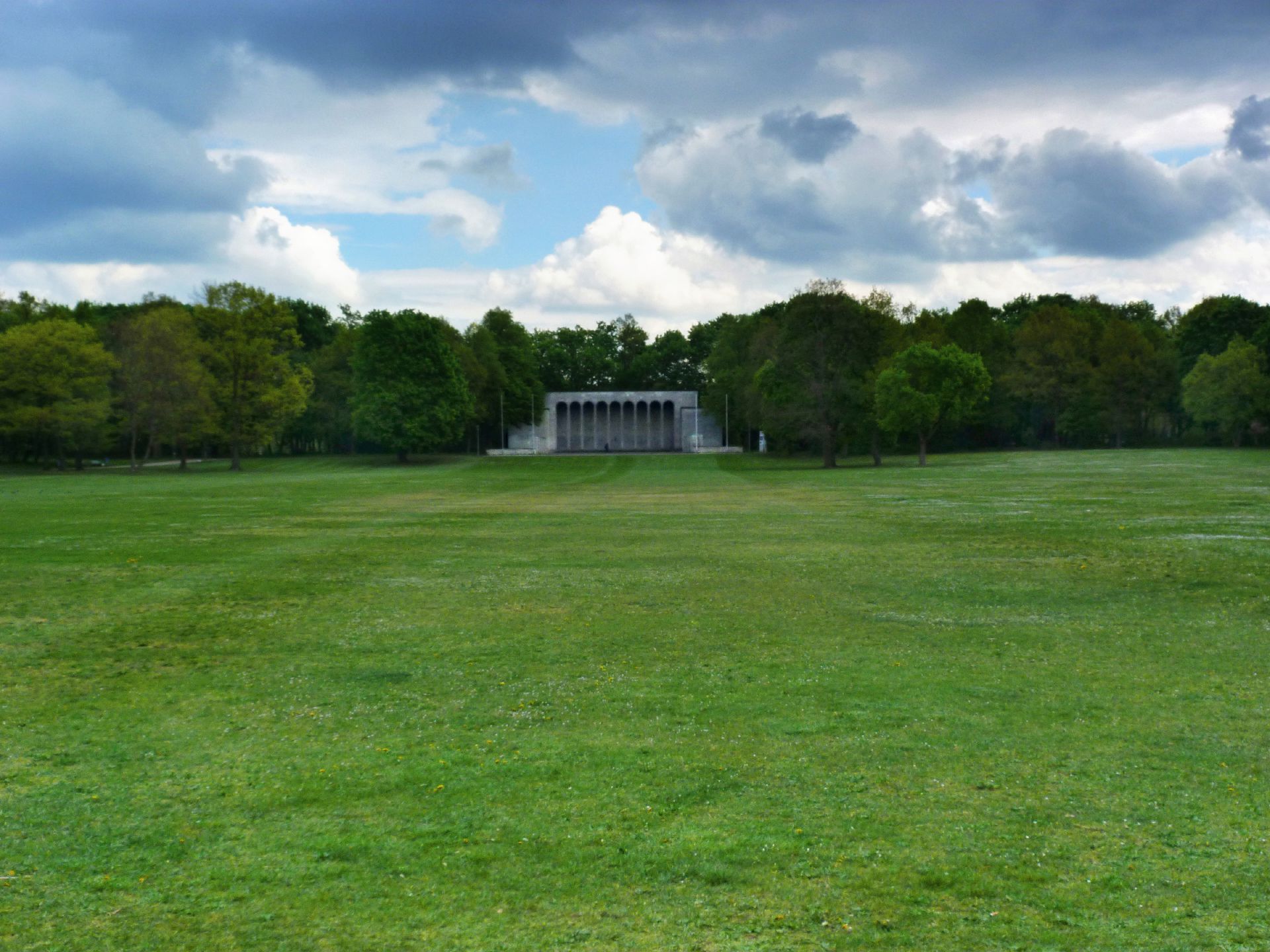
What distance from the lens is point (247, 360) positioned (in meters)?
83.0

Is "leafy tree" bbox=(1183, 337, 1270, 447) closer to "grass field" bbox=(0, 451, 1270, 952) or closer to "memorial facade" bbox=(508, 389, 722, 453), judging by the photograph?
"memorial facade" bbox=(508, 389, 722, 453)

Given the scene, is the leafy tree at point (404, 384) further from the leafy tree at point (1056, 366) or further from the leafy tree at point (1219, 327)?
the leafy tree at point (1219, 327)

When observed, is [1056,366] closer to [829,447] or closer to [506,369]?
[829,447]

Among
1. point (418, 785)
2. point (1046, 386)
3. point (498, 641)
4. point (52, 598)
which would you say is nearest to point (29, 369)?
point (52, 598)

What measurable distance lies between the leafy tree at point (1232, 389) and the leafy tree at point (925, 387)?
27889 mm


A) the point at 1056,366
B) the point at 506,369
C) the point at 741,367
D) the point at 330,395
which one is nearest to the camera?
the point at 1056,366

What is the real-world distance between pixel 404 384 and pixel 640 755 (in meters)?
91.3

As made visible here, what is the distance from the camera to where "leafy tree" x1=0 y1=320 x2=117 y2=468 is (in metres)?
77.9

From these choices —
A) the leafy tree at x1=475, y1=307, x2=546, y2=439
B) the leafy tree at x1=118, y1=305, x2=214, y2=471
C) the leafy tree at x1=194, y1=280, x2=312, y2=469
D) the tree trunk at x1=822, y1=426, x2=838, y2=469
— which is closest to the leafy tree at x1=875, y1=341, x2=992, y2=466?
the tree trunk at x1=822, y1=426, x2=838, y2=469

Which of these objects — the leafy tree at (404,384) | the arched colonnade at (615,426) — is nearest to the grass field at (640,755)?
the leafy tree at (404,384)

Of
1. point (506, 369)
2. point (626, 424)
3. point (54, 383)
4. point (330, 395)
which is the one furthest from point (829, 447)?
point (626, 424)

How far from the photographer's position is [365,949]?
5.55 metres

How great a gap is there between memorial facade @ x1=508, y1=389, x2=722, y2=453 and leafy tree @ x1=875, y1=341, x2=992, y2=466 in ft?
233

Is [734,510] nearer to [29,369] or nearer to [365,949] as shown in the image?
[365,949]
